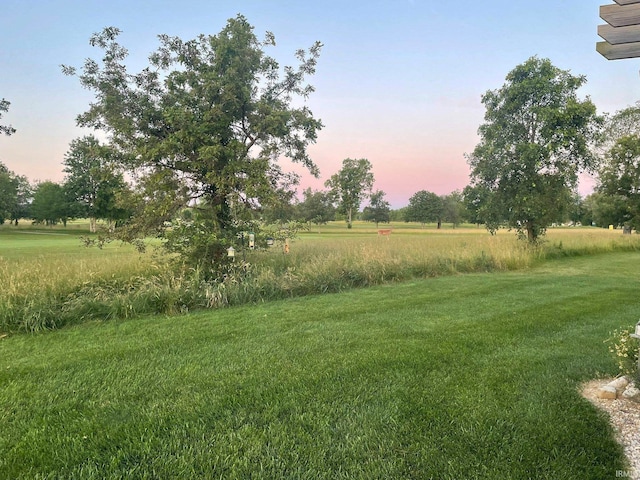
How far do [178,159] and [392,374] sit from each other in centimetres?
592

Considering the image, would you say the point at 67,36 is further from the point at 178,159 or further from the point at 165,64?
the point at 178,159

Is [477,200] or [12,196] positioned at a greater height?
[12,196]

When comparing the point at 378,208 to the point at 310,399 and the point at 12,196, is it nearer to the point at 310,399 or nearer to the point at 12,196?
the point at 12,196

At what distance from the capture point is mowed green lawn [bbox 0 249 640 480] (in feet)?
5.82

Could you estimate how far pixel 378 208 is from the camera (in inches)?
2477

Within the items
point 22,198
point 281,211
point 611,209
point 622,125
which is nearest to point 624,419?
point 281,211

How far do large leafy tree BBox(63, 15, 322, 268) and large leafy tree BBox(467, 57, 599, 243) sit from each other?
354 inches

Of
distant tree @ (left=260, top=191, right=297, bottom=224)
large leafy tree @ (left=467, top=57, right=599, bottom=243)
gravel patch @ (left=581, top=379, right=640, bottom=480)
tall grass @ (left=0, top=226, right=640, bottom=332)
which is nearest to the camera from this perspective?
gravel patch @ (left=581, top=379, right=640, bottom=480)

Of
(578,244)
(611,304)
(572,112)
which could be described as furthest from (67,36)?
(578,244)

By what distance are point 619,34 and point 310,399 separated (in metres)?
2.90

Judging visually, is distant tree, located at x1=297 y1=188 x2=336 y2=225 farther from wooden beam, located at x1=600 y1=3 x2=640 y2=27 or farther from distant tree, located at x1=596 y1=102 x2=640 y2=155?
wooden beam, located at x1=600 y1=3 x2=640 y2=27

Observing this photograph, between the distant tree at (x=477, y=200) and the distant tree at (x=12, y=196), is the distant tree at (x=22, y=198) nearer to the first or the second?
the distant tree at (x=12, y=196)

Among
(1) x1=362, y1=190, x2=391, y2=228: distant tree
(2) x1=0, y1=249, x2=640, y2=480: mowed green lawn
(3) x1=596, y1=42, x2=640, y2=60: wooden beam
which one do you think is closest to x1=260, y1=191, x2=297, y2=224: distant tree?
(2) x1=0, y1=249, x2=640, y2=480: mowed green lawn

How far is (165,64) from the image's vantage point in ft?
23.0
